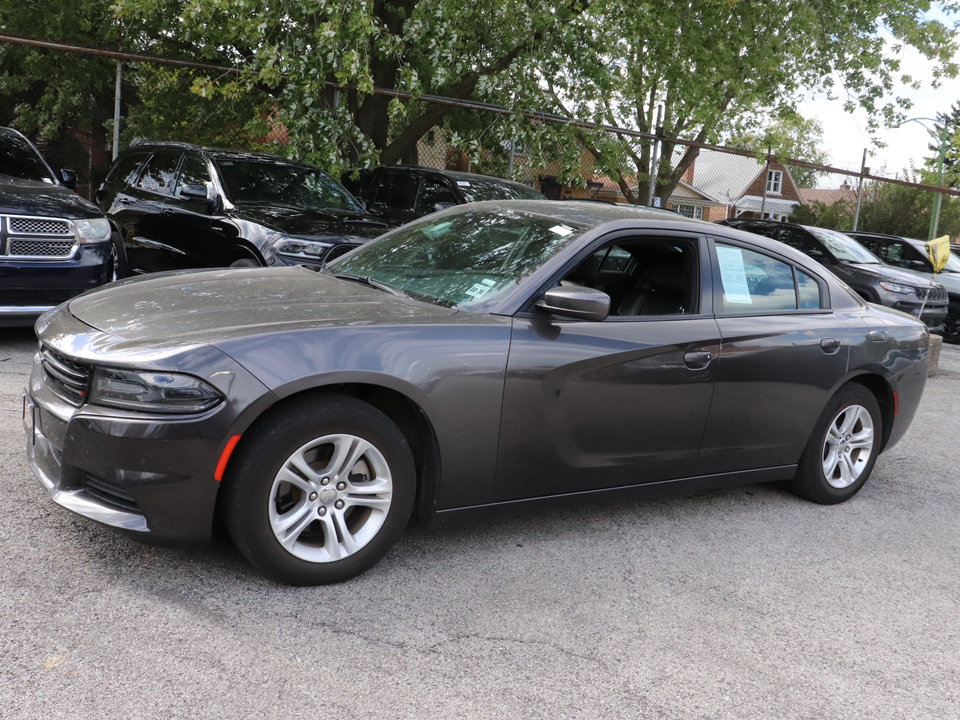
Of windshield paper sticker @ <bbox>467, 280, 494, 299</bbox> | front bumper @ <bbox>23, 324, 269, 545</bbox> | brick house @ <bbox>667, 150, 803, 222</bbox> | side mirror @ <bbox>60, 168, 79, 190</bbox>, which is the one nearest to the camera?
front bumper @ <bbox>23, 324, 269, 545</bbox>

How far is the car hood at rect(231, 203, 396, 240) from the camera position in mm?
8070

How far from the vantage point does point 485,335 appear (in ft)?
12.1

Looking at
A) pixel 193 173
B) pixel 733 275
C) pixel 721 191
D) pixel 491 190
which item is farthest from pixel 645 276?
pixel 721 191

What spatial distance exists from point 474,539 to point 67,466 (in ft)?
5.70

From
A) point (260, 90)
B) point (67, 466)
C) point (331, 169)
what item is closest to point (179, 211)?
point (331, 169)

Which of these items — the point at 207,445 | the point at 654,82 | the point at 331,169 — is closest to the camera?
the point at 207,445

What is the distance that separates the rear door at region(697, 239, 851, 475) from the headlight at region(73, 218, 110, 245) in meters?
5.00

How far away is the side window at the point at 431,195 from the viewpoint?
36.8 feet

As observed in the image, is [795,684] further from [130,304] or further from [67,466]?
[130,304]

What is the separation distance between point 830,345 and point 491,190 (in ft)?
23.1

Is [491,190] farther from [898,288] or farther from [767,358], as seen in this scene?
[767,358]

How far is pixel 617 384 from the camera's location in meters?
3.99

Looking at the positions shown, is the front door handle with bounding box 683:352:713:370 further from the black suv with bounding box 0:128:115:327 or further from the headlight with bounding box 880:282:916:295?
the headlight with bounding box 880:282:916:295

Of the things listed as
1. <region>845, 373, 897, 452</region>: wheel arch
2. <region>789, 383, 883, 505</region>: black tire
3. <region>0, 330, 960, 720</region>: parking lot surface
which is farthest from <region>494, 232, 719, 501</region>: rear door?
Result: <region>845, 373, 897, 452</region>: wheel arch
